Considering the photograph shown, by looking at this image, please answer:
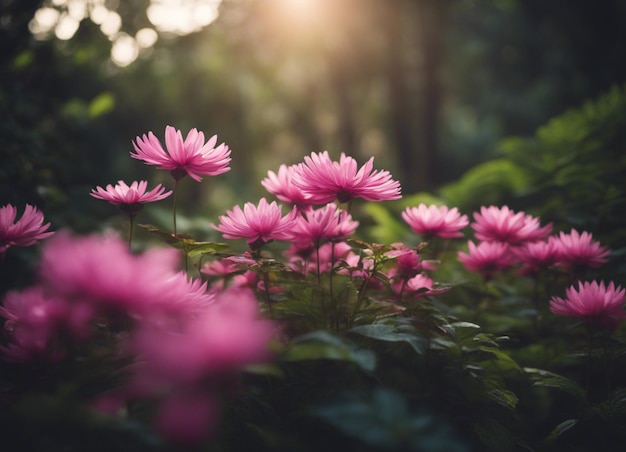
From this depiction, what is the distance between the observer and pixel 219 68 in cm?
1734

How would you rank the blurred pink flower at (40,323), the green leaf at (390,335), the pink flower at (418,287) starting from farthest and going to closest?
the pink flower at (418,287) < the green leaf at (390,335) < the blurred pink flower at (40,323)

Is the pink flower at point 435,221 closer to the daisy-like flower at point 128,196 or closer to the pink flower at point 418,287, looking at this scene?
the pink flower at point 418,287

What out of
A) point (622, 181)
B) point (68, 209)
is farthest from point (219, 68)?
point (622, 181)

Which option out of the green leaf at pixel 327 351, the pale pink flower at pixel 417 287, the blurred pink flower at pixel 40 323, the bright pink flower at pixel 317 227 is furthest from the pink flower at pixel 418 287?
the blurred pink flower at pixel 40 323

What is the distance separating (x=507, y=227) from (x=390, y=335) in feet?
2.62

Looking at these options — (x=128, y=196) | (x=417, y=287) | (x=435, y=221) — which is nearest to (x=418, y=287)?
(x=417, y=287)

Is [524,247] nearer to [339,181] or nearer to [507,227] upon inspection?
[507,227]

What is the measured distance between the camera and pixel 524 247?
1659 mm

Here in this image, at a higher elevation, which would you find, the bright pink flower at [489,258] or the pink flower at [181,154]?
the pink flower at [181,154]

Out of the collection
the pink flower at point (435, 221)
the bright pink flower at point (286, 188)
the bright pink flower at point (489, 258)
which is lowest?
the bright pink flower at point (489, 258)

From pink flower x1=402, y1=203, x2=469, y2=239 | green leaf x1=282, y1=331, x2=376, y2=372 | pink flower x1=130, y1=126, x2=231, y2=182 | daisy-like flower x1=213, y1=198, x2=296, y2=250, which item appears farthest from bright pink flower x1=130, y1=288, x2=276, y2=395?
pink flower x1=402, y1=203, x2=469, y2=239

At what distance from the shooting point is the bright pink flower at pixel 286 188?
139 cm

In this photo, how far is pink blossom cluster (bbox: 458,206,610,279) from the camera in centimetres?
151

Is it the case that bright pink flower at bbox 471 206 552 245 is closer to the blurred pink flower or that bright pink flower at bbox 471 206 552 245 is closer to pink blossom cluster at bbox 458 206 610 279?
pink blossom cluster at bbox 458 206 610 279
